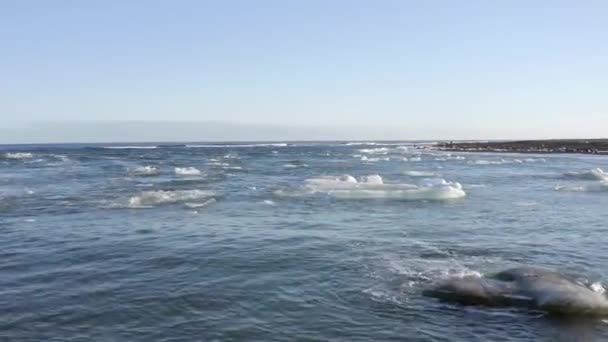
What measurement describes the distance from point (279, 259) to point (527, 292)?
16.7 feet

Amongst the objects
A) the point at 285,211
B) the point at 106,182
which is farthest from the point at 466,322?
the point at 106,182

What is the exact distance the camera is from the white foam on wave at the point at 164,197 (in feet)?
69.8

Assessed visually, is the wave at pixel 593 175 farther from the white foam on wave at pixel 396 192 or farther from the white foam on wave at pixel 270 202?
the white foam on wave at pixel 270 202

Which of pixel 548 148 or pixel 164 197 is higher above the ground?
pixel 548 148

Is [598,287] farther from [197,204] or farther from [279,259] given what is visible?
[197,204]

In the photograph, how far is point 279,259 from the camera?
12.4 meters

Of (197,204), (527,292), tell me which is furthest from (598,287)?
(197,204)

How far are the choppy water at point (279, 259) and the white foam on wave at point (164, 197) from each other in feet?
0.34

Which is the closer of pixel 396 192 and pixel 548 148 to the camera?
pixel 396 192

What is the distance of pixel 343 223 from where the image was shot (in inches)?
681

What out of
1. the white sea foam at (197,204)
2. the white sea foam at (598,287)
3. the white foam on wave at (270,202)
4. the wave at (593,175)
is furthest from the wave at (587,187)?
the white sea foam at (598,287)

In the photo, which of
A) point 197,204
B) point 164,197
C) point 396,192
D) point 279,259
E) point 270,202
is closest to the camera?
point 279,259

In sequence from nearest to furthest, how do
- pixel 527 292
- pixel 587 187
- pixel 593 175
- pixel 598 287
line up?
pixel 527 292, pixel 598 287, pixel 587 187, pixel 593 175

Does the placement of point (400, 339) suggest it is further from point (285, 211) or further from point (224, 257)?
point (285, 211)
